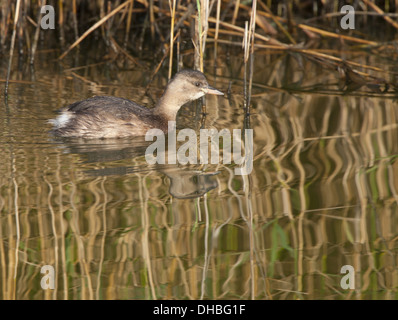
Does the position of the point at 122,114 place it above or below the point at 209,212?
above

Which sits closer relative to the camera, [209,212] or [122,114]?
[209,212]

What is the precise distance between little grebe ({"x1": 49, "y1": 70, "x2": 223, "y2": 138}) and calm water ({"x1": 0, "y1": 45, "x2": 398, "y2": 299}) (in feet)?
0.40

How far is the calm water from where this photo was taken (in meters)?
3.36

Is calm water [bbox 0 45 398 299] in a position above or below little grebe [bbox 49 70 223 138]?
below

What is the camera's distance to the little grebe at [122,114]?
5.39 metres

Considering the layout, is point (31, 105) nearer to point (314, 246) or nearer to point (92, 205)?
point (92, 205)

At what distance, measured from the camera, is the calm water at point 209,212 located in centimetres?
336

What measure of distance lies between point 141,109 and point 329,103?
6.07ft

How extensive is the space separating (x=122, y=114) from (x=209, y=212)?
1.63 meters

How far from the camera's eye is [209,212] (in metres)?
4.09

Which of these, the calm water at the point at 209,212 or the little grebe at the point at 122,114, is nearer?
the calm water at the point at 209,212

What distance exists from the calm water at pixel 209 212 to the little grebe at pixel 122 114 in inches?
4.7

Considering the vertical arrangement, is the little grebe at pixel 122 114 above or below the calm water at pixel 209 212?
above

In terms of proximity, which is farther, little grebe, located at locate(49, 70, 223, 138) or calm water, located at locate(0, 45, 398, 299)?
little grebe, located at locate(49, 70, 223, 138)
